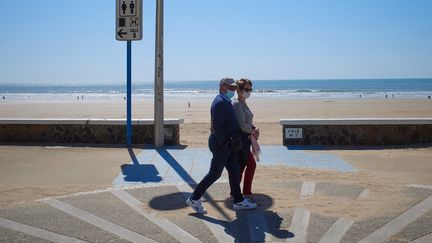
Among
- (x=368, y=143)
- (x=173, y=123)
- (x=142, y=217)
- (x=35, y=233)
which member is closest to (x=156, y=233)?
(x=142, y=217)

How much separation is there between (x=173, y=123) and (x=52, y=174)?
11.8 ft

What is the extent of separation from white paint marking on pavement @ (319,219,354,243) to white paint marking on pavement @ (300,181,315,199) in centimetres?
114

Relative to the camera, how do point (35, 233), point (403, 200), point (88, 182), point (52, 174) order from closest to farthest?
point (35, 233) < point (403, 200) < point (88, 182) < point (52, 174)

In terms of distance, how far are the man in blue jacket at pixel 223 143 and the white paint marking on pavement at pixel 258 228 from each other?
256 mm

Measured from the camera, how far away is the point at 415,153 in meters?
9.66

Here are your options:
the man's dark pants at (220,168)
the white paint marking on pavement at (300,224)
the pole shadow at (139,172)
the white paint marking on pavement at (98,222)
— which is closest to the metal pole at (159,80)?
the pole shadow at (139,172)

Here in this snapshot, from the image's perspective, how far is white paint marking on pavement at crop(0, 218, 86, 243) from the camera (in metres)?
4.61

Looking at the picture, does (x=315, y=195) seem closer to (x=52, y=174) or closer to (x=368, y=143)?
(x=52, y=174)

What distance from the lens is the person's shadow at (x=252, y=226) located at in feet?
15.5

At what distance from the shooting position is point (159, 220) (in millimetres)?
5250

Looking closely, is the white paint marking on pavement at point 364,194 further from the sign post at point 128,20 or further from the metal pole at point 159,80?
the sign post at point 128,20

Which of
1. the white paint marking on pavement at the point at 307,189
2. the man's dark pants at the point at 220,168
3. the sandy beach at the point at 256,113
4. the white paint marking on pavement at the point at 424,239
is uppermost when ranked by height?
the man's dark pants at the point at 220,168

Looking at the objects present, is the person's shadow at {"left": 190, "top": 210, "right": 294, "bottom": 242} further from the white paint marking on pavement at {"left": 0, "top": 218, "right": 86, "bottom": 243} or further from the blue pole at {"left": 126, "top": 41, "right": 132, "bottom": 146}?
the blue pole at {"left": 126, "top": 41, "right": 132, "bottom": 146}

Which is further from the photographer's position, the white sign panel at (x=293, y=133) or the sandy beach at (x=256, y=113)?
the sandy beach at (x=256, y=113)
